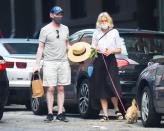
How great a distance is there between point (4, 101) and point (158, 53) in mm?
2954

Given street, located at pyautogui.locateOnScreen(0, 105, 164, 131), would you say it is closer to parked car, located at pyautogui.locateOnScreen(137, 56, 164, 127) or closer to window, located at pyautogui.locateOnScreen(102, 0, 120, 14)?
parked car, located at pyautogui.locateOnScreen(137, 56, 164, 127)

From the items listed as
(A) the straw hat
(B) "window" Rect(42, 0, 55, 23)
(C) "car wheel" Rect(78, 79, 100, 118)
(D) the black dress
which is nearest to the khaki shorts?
(A) the straw hat

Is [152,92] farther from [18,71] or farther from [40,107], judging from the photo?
[18,71]

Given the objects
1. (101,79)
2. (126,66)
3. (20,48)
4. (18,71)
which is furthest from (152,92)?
(20,48)

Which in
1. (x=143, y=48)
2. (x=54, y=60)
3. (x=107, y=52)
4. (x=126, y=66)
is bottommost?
(x=126, y=66)

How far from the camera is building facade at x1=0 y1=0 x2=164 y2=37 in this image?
2741 centimetres

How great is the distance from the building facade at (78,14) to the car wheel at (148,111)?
988cm

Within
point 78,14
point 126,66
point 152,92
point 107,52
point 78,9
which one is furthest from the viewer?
point 78,9

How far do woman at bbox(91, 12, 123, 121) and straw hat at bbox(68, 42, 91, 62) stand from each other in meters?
0.17

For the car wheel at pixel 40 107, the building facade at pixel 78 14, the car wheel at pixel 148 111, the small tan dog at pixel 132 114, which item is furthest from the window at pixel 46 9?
the car wheel at pixel 148 111

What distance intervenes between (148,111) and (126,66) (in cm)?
153

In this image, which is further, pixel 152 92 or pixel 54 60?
pixel 54 60

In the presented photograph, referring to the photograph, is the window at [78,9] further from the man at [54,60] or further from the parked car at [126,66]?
the man at [54,60]

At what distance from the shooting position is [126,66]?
47.6 ft
